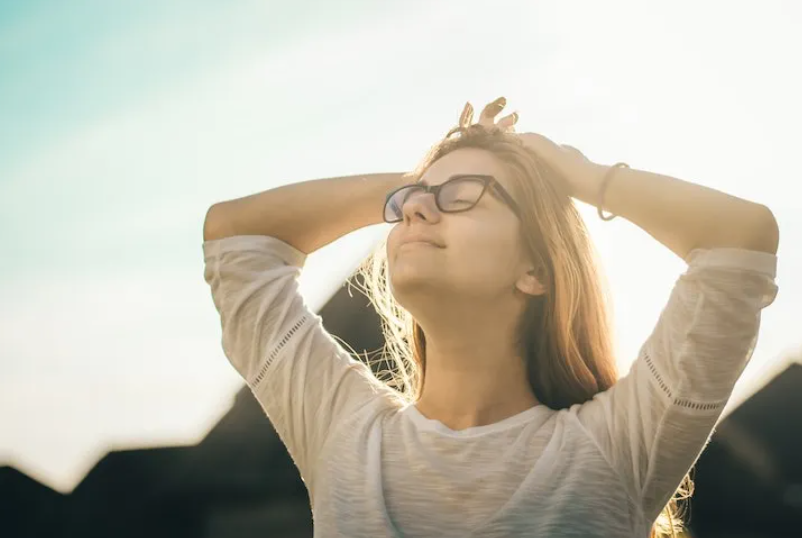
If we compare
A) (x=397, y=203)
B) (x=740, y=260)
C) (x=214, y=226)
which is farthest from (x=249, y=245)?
(x=740, y=260)

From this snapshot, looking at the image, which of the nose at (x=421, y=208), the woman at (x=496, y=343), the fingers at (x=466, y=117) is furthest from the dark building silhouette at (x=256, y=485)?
the nose at (x=421, y=208)

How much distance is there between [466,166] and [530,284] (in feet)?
1.37

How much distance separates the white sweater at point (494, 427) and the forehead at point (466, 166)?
0.55 meters

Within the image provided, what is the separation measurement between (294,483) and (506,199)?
26.1ft

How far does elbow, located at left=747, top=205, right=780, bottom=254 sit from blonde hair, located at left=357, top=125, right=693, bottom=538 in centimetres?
65

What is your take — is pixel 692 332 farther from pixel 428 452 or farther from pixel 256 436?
pixel 256 436

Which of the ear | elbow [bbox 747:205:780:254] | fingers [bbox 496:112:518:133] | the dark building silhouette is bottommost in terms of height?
the dark building silhouette

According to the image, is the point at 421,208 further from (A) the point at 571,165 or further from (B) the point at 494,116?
(B) the point at 494,116

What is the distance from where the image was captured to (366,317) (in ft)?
30.0

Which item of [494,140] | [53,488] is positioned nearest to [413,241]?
[494,140]

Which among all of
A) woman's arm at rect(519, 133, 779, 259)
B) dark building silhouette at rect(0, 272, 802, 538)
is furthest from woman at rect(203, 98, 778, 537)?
dark building silhouette at rect(0, 272, 802, 538)

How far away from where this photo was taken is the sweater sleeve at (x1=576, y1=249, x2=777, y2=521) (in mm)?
2260

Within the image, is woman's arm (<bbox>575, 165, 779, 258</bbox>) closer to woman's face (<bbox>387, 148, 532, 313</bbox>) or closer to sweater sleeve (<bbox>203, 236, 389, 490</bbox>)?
woman's face (<bbox>387, 148, 532, 313</bbox>)

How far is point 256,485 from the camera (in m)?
10.4
